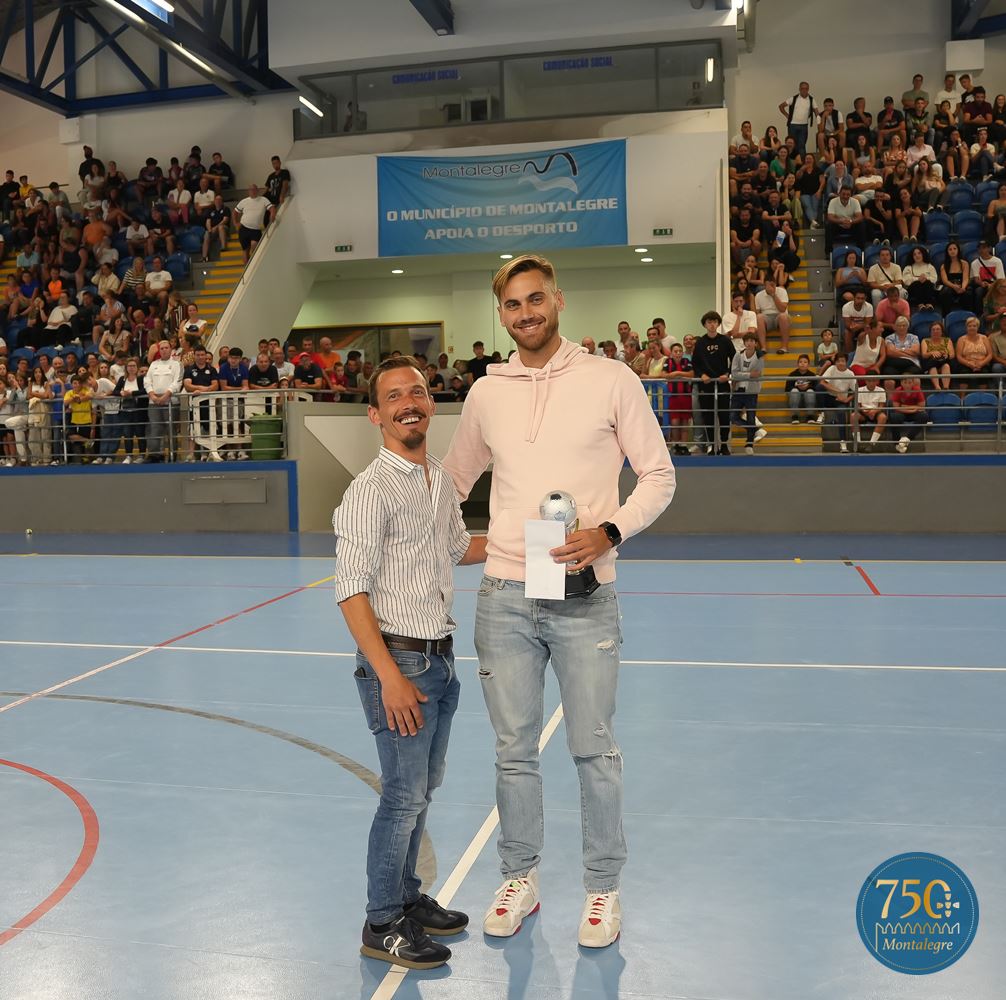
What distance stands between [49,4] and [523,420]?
25540 mm

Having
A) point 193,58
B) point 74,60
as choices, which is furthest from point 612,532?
point 74,60

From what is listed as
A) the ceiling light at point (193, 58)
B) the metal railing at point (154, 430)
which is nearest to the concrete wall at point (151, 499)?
the metal railing at point (154, 430)

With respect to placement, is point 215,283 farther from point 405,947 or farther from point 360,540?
point 405,947

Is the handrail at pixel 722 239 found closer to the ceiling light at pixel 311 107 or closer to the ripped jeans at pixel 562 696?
the ceiling light at pixel 311 107

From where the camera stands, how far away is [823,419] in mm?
14797

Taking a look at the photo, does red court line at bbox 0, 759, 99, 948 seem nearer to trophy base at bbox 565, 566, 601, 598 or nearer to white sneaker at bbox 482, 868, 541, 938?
white sneaker at bbox 482, 868, 541, 938

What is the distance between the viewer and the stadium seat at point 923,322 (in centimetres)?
1500

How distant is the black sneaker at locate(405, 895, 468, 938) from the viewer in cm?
322

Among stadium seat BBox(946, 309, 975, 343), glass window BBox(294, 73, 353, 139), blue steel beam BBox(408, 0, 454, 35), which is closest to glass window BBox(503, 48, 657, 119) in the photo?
blue steel beam BBox(408, 0, 454, 35)

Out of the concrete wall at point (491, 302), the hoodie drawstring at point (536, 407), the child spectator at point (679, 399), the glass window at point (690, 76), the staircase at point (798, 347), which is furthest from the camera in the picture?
the concrete wall at point (491, 302)

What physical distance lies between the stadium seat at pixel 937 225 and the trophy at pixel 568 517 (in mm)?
15828

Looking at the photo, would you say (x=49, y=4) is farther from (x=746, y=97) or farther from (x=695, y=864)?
(x=695, y=864)

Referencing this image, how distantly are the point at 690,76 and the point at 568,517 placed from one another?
18.4 metres

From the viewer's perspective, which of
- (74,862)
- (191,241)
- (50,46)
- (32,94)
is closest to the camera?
(74,862)
